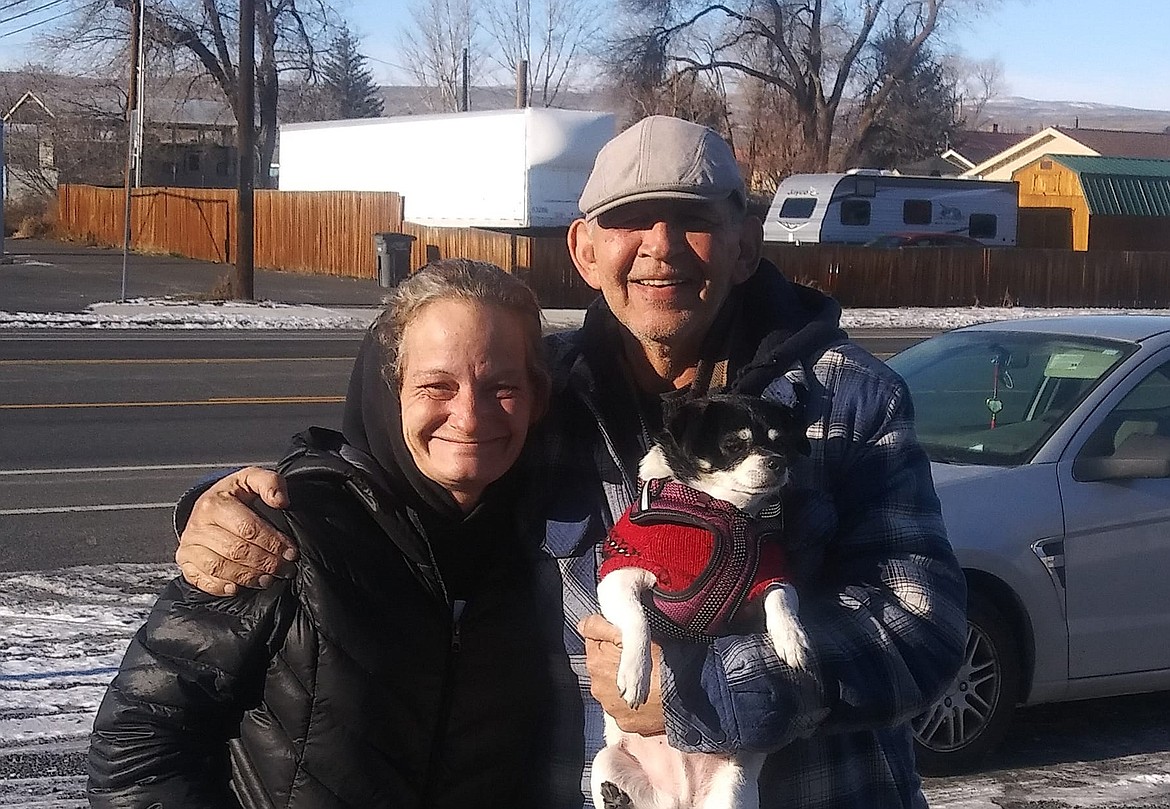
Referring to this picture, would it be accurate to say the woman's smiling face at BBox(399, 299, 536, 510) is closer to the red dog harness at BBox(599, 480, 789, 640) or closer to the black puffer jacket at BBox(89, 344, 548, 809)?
the black puffer jacket at BBox(89, 344, 548, 809)

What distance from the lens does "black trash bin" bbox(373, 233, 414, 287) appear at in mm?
30703

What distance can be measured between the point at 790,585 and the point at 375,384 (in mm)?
797

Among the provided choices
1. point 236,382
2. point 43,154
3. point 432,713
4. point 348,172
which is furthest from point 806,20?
point 432,713

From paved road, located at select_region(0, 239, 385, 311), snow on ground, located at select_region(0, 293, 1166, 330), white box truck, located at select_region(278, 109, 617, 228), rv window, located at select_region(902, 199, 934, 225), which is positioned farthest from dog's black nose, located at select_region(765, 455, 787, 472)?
rv window, located at select_region(902, 199, 934, 225)

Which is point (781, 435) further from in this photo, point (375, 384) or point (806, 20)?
point (806, 20)

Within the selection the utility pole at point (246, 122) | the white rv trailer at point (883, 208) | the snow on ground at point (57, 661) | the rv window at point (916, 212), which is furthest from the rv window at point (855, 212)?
the snow on ground at point (57, 661)

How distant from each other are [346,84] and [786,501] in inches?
3490

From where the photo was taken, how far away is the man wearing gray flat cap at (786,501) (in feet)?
7.48

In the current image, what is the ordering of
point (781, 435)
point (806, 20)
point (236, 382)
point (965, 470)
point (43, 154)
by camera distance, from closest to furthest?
point (781, 435) → point (965, 470) → point (236, 382) → point (806, 20) → point (43, 154)

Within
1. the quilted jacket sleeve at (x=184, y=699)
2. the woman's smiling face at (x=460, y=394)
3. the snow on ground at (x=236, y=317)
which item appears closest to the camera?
the quilted jacket sleeve at (x=184, y=699)

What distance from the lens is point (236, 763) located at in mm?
2299

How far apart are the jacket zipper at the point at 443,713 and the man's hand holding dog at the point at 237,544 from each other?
0.30 m

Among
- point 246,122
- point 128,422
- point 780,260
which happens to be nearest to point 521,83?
point 780,260

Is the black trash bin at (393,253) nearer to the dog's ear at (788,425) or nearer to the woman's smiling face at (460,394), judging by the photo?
the woman's smiling face at (460,394)
